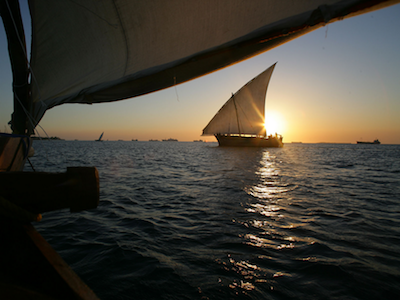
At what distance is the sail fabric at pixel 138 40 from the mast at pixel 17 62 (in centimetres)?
34

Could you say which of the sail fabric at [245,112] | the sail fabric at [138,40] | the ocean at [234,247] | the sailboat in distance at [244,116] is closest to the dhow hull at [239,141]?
the sailboat in distance at [244,116]

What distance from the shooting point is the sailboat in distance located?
146 feet

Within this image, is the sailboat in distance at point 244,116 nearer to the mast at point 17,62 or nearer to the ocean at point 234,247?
the ocean at point 234,247

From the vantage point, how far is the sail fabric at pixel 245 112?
44344mm

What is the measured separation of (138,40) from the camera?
205 centimetres

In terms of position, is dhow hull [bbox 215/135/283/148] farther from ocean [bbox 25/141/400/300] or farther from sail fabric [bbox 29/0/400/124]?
sail fabric [bbox 29/0/400/124]

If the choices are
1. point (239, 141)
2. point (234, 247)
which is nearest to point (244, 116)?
point (239, 141)

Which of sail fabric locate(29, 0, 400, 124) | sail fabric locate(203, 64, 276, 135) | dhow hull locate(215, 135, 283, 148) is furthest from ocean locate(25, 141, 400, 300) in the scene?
dhow hull locate(215, 135, 283, 148)

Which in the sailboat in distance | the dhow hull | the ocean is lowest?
Result: the ocean

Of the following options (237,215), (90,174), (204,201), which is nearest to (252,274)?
(237,215)

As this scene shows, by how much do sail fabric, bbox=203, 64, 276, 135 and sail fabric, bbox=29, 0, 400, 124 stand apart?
45462 millimetres

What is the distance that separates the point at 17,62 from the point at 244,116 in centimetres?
4781

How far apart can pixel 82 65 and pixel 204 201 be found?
5385 mm

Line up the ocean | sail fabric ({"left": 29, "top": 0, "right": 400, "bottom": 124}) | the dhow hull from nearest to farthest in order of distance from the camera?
sail fabric ({"left": 29, "top": 0, "right": 400, "bottom": 124}) < the ocean < the dhow hull
